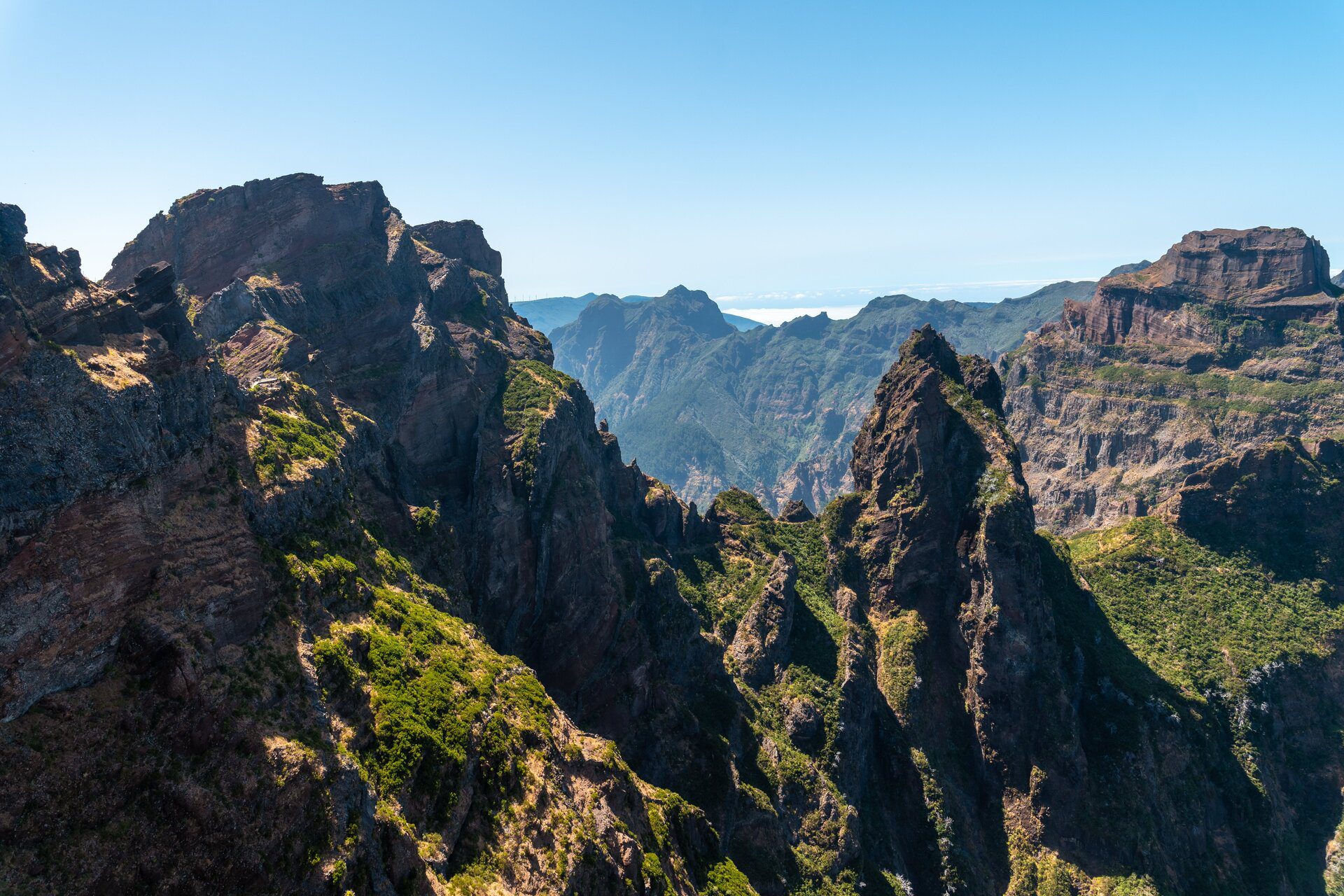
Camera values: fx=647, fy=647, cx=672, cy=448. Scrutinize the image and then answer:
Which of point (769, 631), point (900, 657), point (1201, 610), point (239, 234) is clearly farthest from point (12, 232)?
point (1201, 610)

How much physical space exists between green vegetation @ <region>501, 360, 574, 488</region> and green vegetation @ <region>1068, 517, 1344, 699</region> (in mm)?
112977

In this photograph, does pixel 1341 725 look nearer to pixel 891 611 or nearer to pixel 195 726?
pixel 891 611

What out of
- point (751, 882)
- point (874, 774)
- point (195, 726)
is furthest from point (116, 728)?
point (874, 774)

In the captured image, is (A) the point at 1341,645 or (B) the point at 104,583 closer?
(B) the point at 104,583

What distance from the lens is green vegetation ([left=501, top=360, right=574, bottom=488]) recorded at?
95.7 meters

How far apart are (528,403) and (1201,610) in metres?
133

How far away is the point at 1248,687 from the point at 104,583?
155 m

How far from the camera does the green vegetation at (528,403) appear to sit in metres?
95.7

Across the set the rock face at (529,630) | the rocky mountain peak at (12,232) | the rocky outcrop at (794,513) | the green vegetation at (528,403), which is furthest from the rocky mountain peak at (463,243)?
the rocky mountain peak at (12,232)

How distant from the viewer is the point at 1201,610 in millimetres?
125562

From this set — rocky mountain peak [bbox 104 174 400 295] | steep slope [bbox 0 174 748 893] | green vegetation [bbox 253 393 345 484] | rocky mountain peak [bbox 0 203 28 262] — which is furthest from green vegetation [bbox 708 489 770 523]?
rocky mountain peak [bbox 0 203 28 262]

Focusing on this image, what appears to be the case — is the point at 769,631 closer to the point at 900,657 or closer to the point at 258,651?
the point at 900,657

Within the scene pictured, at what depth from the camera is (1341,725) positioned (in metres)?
115

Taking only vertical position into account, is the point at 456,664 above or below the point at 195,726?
below
